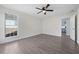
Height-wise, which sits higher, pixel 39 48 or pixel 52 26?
pixel 52 26

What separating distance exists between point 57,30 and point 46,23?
2.32 meters

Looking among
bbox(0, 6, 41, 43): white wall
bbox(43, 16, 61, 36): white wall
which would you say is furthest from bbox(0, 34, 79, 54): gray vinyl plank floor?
bbox(43, 16, 61, 36): white wall

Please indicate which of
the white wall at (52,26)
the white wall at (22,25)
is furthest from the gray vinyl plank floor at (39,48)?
the white wall at (52,26)

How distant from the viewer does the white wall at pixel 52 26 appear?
8.42 m

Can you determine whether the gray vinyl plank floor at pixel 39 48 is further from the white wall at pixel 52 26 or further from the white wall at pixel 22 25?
the white wall at pixel 52 26

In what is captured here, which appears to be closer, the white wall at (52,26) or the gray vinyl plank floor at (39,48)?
the gray vinyl plank floor at (39,48)

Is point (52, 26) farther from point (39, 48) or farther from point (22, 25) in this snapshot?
point (39, 48)

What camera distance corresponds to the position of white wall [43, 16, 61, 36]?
27.6 ft

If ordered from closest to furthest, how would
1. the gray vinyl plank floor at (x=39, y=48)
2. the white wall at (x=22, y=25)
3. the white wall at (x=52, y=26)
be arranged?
the gray vinyl plank floor at (x=39, y=48)
the white wall at (x=22, y=25)
the white wall at (x=52, y=26)

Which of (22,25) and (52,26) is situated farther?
(52,26)

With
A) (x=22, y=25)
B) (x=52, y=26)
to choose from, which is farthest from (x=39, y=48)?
(x=52, y=26)

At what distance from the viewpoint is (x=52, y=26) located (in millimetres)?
9312

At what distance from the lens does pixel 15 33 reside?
21.2 feet

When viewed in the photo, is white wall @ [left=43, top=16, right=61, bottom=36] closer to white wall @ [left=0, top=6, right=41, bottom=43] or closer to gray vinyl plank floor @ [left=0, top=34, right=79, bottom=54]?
white wall @ [left=0, top=6, right=41, bottom=43]
